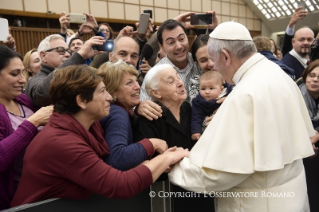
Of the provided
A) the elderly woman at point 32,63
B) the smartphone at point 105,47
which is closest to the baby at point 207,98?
the smartphone at point 105,47

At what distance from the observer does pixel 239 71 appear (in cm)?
139

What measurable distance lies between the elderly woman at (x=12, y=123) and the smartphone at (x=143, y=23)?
1.57m

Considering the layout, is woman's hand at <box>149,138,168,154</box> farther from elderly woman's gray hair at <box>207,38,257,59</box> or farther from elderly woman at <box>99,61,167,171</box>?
elderly woman's gray hair at <box>207,38,257,59</box>

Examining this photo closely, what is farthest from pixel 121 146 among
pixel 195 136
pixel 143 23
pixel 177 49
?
pixel 143 23

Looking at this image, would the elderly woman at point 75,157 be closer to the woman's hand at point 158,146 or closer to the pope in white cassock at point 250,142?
the woman's hand at point 158,146

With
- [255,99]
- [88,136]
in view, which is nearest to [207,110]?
[255,99]

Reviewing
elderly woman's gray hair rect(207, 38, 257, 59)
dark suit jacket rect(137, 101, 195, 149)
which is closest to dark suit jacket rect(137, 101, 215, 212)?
dark suit jacket rect(137, 101, 195, 149)

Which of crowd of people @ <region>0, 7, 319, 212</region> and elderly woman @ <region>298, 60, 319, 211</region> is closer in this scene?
crowd of people @ <region>0, 7, 319, 212</region>

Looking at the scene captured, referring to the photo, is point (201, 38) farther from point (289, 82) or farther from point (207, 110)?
point (289, 82)

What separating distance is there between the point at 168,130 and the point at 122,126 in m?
0.39

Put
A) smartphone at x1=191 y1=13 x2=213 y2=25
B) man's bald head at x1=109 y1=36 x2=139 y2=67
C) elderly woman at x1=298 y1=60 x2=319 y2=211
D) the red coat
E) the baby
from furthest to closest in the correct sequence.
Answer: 1. smartphone at x1=191 y1=13 x2=213 y2=25
2. man's bald head at x1=109 y1=36 x2=139 y2=67
3. elderly woman at x1=298 y1=60 x2=319 y2=211
4. the baby
5. the red coat

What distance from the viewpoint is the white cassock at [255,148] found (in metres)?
1.20

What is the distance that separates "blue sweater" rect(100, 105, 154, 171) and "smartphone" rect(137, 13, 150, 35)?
5.35 ft

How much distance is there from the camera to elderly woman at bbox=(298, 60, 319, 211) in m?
2.29
